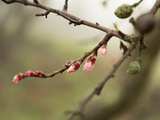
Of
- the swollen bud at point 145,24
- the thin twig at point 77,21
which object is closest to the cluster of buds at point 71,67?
the thin twig at point 77,21

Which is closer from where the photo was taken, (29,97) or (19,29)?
(19,29)

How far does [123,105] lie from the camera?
2340 millimetres

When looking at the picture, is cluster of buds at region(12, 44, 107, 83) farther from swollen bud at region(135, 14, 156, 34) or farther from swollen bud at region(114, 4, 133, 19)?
swollen bud at region(135, 14, 156, 34)

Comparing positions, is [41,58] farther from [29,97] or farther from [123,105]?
[123,105]

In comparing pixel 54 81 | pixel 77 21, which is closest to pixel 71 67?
pixel 77 21

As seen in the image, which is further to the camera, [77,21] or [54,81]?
[54,81]

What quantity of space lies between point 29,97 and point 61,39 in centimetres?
318

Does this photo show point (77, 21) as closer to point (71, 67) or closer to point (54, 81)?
point (71, 67)

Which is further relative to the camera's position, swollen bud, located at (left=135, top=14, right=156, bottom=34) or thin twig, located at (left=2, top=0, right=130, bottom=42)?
thin twig, located at (left=2, top=0, right=130, bottom=42)

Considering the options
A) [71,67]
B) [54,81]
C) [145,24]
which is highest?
[54,81]

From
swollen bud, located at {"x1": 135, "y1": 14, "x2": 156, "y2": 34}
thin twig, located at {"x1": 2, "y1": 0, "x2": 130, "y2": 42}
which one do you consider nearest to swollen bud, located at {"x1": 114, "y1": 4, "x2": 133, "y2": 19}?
thin twig, located at {"x1": 2, "y1": 0, "x2": 130, "y2": 42}

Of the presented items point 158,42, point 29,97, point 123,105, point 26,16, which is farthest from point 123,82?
point 29,97

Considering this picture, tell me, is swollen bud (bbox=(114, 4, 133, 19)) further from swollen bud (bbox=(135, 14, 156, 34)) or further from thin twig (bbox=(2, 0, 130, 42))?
swollen bud (bbox=(135, 14, 156, 34))

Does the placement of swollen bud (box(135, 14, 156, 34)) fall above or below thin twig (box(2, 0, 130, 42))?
below
